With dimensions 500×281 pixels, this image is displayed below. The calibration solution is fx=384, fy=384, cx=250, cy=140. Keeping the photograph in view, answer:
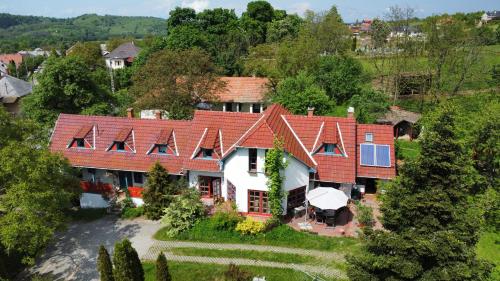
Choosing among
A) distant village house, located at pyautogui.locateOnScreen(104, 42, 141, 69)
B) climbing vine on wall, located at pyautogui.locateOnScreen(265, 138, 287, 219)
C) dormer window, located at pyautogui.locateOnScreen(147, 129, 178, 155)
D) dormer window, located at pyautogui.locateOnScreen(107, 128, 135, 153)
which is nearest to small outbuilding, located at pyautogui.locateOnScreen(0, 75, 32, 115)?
distant village house, located at pyautogui.locateOnScreen(104, 42, 141, 69)

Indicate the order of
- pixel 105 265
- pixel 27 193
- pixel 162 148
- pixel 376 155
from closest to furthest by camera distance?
pixel 105 265 < pixel 27 193 < pixel 376 155 < pixel 162 148

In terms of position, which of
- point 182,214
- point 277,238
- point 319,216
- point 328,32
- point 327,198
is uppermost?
point 328,32

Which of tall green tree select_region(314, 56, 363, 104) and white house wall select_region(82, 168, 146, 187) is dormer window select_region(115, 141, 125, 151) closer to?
white house wall select_region(82, 168, 146, 187)

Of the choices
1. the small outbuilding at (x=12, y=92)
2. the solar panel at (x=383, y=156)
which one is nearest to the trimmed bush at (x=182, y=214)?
the solar panel at (x=383, y=156)

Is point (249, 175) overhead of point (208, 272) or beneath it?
overhead

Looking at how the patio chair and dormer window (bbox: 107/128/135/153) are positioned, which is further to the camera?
dormer window (bbox: 107/128/135/153)

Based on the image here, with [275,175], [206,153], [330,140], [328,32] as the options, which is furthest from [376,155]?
[328,32]

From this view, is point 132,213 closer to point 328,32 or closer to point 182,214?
point 182,214

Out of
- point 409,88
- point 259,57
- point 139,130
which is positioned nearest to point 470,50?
point 409,88
